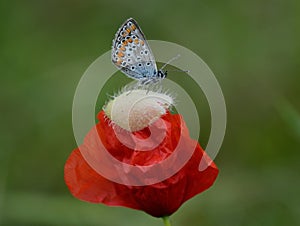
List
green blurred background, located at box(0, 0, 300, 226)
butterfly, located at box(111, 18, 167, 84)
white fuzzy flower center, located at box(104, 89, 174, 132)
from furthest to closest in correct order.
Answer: green blurred background, located at box(0, 0, 300, 226), butterfly, located at box(111, 18, 167, 84), white fuzzy flower center, located at box(104, 89, 174, 132)

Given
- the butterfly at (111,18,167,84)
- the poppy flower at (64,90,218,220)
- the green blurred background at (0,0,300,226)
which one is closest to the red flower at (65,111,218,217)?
the poppy flower at (64,90,218,220)

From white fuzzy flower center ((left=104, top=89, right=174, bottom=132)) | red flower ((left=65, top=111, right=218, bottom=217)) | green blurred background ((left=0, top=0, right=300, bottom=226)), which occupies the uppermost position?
white fuzzy flower center ((left=104, top=89, right=174, bottom=132))

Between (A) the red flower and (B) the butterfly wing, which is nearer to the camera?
(A) the red flower

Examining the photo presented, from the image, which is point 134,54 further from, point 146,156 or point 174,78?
point 174,78

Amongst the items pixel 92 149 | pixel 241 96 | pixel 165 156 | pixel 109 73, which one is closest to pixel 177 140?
pixel 165 156

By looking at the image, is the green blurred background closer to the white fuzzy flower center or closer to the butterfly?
the butterfly

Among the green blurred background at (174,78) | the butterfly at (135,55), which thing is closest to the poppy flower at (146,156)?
the butterfly at (135,55)
